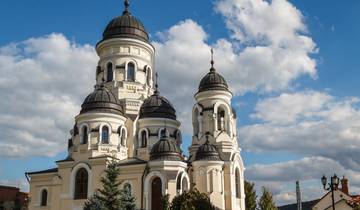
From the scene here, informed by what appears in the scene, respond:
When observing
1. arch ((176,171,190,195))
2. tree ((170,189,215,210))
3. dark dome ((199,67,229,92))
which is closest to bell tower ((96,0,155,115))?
dark dome ((199,67,229,92))

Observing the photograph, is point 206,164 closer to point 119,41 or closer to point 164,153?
point 164,153

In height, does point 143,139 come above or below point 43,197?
above

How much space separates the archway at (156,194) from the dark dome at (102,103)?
7103 mm

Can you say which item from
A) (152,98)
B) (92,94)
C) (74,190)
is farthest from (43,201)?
(152,98)

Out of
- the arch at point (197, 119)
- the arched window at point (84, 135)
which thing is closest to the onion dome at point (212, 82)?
the arch at point (197, 119)

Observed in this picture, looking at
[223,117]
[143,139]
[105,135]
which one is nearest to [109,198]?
[105,135]

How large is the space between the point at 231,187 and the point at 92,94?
44.7ft

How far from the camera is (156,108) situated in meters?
39.1

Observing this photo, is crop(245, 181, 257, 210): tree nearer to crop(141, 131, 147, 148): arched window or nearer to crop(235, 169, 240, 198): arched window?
crop(235, 169, 240, 198): arched window

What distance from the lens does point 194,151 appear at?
38250 millimetres

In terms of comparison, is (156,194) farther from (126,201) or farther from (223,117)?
(223,117)

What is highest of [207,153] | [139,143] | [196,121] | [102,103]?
[102,103]

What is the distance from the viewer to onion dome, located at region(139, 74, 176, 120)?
39.0 metres

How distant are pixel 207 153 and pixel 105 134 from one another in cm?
828
